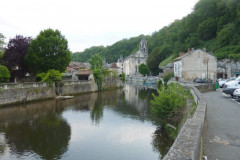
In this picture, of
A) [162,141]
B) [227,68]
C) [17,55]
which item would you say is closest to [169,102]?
[162,141]

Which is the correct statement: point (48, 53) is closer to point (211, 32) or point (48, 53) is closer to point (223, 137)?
point (223, 137)

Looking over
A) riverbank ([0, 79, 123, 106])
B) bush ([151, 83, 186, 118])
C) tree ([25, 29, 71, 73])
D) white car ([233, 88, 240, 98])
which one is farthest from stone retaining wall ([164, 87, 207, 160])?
tree ([25, 29, 71, 73])

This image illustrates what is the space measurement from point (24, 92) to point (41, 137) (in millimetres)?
14325

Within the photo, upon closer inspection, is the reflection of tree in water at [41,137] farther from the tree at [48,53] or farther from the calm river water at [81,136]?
the tree at [48,53]

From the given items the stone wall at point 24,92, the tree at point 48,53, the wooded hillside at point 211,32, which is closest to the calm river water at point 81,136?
the stone wall at point 24,92

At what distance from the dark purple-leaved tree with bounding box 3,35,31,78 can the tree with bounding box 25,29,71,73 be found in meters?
1.18

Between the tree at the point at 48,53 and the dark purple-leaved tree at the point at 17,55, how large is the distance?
1.18 meters

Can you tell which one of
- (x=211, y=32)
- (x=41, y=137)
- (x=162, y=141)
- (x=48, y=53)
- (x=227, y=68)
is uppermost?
(x=211, y=32)

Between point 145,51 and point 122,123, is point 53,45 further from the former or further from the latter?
point 145,51

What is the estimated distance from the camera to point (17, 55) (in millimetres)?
33156

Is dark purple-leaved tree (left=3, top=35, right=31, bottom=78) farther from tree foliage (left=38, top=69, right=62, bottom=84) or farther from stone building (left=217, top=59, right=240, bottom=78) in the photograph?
stone building (left=217, top=59, right=240, bottom=78)

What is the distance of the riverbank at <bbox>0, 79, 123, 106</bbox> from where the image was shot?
79.1ft

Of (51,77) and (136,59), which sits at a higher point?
(136,59)

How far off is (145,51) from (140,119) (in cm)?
9213
